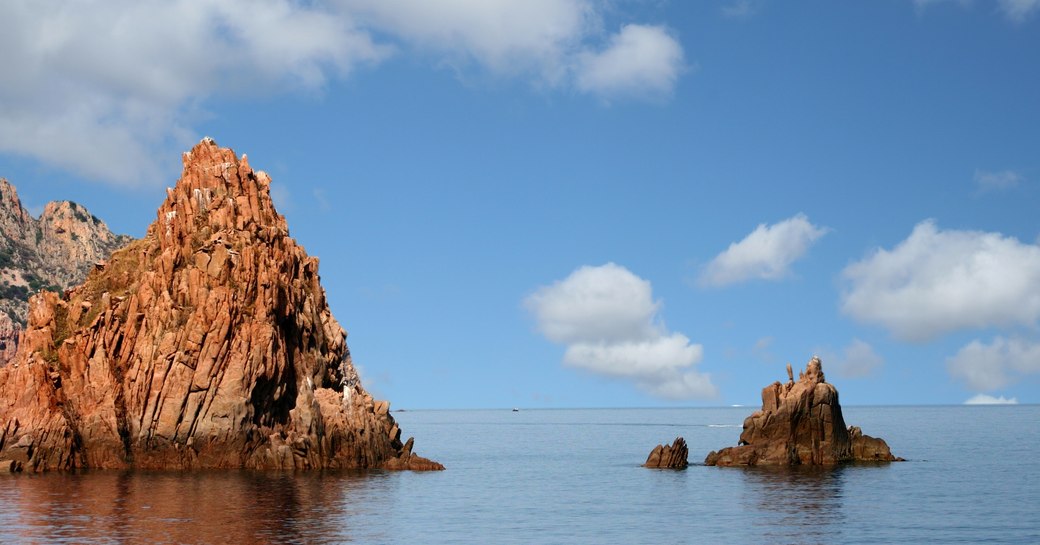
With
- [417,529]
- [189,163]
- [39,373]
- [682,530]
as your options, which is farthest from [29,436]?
[682,530]

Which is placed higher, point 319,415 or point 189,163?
point 189,163

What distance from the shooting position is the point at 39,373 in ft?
376

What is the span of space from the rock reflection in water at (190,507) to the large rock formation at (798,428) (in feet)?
135

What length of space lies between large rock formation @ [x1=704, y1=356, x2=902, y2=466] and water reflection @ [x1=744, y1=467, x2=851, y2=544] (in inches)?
113

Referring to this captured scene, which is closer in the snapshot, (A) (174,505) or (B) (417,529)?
(B) (417,529)

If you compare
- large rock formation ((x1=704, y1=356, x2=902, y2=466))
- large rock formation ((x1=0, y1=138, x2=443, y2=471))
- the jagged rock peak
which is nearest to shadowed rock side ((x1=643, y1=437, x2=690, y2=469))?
large rock formation ((x1=704, y1=356, x2=902, y2=466))

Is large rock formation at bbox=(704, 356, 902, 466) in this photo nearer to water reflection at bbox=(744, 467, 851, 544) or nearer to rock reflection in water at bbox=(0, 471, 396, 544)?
water reflection at bbox=(744, 467, 851, 544)

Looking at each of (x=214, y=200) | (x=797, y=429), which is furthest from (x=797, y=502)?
(x=214, y=200)

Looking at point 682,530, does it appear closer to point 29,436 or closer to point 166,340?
point 166,340

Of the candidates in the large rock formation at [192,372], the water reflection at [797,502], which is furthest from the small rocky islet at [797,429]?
the large rock formation at [192,372]

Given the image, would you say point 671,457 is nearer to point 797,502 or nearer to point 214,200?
point 797,502

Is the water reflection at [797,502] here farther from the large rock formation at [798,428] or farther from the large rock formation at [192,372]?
the large rock formation at [192,372]

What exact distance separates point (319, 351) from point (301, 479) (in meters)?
22.9

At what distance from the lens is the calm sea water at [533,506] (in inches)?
2881
